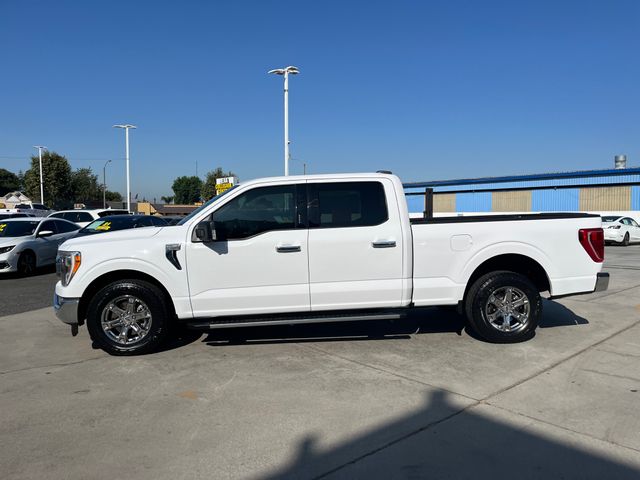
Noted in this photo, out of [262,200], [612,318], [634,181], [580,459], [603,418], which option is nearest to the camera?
[580,459]

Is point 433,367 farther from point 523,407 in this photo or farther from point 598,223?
point 598,223

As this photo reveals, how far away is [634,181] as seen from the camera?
33188 millimetres

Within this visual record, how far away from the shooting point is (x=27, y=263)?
43.0 feet

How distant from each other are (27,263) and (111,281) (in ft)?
29.9

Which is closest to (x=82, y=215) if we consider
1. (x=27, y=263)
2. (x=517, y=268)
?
(x=27, y=263)

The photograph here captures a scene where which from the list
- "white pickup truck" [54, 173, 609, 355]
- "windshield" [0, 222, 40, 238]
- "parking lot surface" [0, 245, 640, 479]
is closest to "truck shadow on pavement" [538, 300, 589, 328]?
"parking lot surface" [0, 245, 640, 479]

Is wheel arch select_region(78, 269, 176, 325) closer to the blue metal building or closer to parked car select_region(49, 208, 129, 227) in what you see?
parked car select_region(49, 208, 129, 227)

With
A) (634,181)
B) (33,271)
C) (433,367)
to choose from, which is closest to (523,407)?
(433,367)

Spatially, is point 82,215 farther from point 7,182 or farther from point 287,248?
point 7,182

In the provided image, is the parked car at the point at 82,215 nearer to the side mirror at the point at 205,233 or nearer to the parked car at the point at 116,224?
the parked car at the point at 116,224

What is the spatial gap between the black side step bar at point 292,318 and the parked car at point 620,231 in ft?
65.7

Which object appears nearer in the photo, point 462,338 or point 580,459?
point 580,459

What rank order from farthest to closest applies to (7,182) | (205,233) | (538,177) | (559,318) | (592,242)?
(7,182), (538,177), (559,318), (592,242), (205,233)

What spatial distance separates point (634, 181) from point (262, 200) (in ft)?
115
